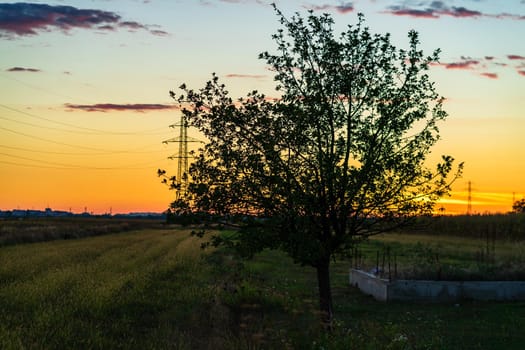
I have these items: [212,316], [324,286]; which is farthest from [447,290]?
[212,316]

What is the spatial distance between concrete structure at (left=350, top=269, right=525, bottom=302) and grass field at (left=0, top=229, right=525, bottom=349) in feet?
2.21

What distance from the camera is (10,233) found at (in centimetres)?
5828

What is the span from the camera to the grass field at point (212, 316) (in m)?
13.9

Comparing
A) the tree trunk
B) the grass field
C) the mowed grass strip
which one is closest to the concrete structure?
the grass field

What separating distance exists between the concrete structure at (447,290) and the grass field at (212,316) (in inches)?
26.5

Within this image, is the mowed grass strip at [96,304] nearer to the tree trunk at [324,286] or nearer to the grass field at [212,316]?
the grass field at [212,316]

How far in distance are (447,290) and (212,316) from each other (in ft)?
32.5

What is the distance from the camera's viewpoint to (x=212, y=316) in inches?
707

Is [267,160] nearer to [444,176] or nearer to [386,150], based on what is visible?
[386,150]

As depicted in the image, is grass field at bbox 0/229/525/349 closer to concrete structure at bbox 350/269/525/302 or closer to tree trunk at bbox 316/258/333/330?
tree trunk at bbox 316/258/333/330

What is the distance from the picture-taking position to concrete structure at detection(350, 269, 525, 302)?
2319 cm

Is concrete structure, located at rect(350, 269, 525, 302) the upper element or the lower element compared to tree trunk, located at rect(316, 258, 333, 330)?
lower

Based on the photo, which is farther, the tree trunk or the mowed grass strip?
the tree trunk

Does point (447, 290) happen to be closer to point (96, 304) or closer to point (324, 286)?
point (324, 286)
